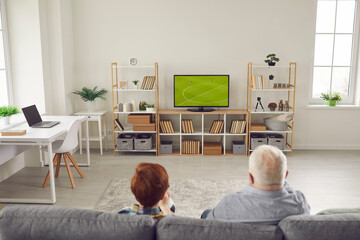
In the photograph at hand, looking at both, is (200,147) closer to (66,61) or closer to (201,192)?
(201,192)

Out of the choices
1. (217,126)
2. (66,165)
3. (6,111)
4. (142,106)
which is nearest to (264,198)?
(66,165)

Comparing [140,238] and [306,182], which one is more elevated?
[140,238]

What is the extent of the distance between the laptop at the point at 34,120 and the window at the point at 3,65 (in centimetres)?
78

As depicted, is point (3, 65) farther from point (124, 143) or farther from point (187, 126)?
point (187, 126)

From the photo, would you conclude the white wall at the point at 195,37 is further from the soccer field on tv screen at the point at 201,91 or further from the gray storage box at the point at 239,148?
the gray storage box at the point at 239,148

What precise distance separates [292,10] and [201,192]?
10.6ft

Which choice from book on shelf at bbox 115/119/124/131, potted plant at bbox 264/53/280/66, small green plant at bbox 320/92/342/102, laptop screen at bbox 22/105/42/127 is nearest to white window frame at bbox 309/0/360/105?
small green plant at bbox 320/92/342/102

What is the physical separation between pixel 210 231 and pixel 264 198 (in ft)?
1.23

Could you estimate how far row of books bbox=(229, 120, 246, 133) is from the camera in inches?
204

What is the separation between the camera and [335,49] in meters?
5.41

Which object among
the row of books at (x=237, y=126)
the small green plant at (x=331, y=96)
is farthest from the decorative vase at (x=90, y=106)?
the small green plant at (x=331, y=96)

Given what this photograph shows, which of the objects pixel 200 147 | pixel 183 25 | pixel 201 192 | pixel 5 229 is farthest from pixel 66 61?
pixel 5 229

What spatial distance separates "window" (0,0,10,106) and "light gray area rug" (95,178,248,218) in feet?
6.18

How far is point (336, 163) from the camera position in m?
4.80
